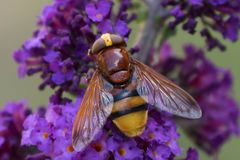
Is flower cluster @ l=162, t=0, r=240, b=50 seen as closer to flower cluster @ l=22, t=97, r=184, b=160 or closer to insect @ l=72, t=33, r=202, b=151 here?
insect @ l=72, t=33, r=202, b=151

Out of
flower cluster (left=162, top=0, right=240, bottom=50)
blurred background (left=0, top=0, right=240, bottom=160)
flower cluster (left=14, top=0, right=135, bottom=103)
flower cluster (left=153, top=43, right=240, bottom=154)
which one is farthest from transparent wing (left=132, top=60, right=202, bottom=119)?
blurred background (left=0, top=0, right=240, bottom=160)

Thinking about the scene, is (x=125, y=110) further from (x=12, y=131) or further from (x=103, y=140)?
(x=12, y=131)

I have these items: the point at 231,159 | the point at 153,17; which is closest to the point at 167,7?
the point at 153,17

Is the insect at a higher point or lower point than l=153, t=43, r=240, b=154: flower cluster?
higher

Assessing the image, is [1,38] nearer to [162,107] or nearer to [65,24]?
[65,24]

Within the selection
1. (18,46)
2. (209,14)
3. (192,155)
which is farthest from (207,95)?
(18,46)

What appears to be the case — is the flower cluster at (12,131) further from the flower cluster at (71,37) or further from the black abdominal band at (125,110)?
the black abdominal band at (125,110)

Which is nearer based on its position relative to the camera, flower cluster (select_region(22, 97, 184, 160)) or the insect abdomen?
the insect abdomen
